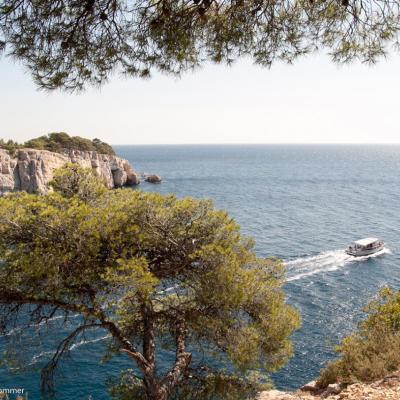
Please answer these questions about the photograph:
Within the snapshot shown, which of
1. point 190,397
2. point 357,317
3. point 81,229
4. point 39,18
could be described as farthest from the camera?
point 357,317

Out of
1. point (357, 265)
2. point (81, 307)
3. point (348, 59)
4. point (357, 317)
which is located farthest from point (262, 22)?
point (357, 265)

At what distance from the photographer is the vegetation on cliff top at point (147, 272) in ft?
30.3

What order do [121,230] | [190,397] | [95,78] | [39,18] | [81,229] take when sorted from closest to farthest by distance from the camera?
[39,18]
[95,78]
[81,229]
[121,230]
[190,397]

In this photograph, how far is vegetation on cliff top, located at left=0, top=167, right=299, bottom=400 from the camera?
364 inches

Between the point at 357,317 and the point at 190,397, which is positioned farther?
the point at 357,317

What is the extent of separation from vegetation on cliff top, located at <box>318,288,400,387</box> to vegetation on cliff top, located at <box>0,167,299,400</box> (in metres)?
1.98

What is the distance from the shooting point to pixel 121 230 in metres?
9.84

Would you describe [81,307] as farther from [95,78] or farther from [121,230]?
[95,78]

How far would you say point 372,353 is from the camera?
36.8ft

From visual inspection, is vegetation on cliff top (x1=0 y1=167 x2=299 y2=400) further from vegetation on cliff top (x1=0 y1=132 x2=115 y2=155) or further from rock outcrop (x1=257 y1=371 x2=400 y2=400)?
vegetation on cliff top (x1=0 y1=132 x2=115 y2=155)

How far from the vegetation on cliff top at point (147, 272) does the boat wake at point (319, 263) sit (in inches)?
1007

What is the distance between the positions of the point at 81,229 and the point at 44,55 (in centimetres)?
391

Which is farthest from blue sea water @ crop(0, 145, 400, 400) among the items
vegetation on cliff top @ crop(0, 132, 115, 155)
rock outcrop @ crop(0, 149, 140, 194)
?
rock outcrop @ crop(0, 149, 140, 194)

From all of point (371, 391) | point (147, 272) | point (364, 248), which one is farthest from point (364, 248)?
point (147, 272)
